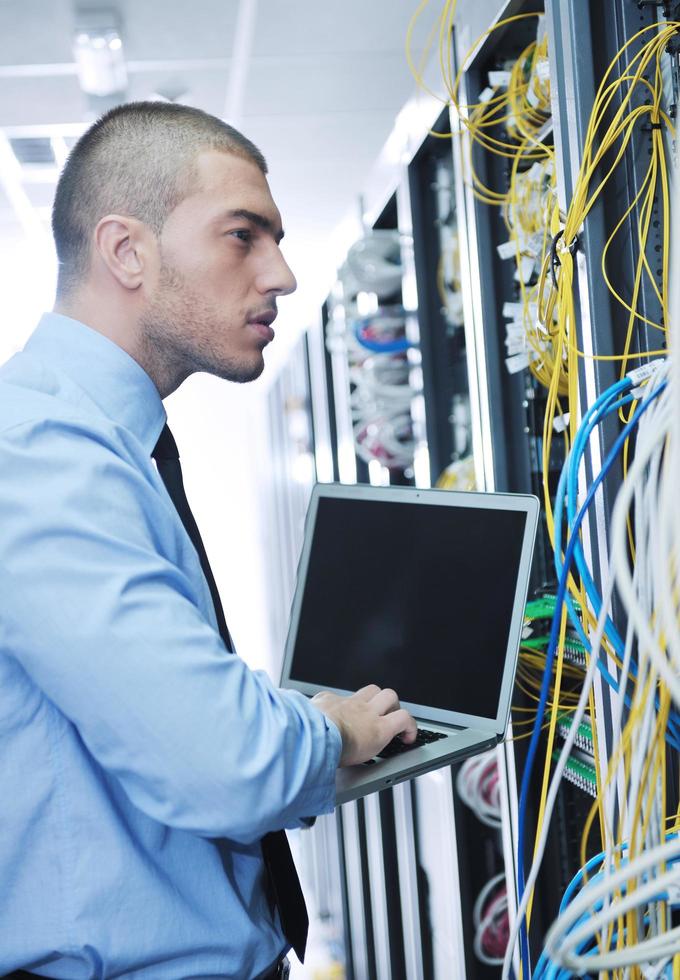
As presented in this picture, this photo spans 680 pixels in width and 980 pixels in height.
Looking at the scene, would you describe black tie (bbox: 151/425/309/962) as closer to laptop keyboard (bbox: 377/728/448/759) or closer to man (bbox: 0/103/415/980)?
man (bbox: 0/103/415/980)

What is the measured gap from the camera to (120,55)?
239 centimetres

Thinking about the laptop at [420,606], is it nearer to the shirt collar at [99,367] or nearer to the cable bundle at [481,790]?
the shirt collar at [99,367]

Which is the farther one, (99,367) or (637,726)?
(99,367)

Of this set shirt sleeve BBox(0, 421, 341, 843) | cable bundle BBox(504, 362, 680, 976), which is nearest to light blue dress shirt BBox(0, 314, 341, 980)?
shirt sleeve BBox(0, 421, 341, 843)

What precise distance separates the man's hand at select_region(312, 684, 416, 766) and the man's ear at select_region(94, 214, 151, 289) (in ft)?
1.68

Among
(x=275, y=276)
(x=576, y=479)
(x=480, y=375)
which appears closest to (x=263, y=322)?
(x=275, y=276)

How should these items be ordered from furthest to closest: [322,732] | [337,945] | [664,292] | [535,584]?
1. [337,945]
2. [535,584]
3. [664,292]
4. [322,732]

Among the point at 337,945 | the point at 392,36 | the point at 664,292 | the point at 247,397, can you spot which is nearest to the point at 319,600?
the point at 664,292

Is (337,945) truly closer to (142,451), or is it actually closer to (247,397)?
(142,451)

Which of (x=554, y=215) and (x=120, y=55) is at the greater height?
(x=120, y=55)

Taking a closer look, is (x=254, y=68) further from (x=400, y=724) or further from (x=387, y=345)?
(x=400, y=724)

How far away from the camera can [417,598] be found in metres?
1.29

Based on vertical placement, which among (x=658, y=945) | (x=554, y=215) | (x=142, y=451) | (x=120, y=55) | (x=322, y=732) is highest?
(x=120, y=55)

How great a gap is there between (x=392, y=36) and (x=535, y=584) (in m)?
1.53
